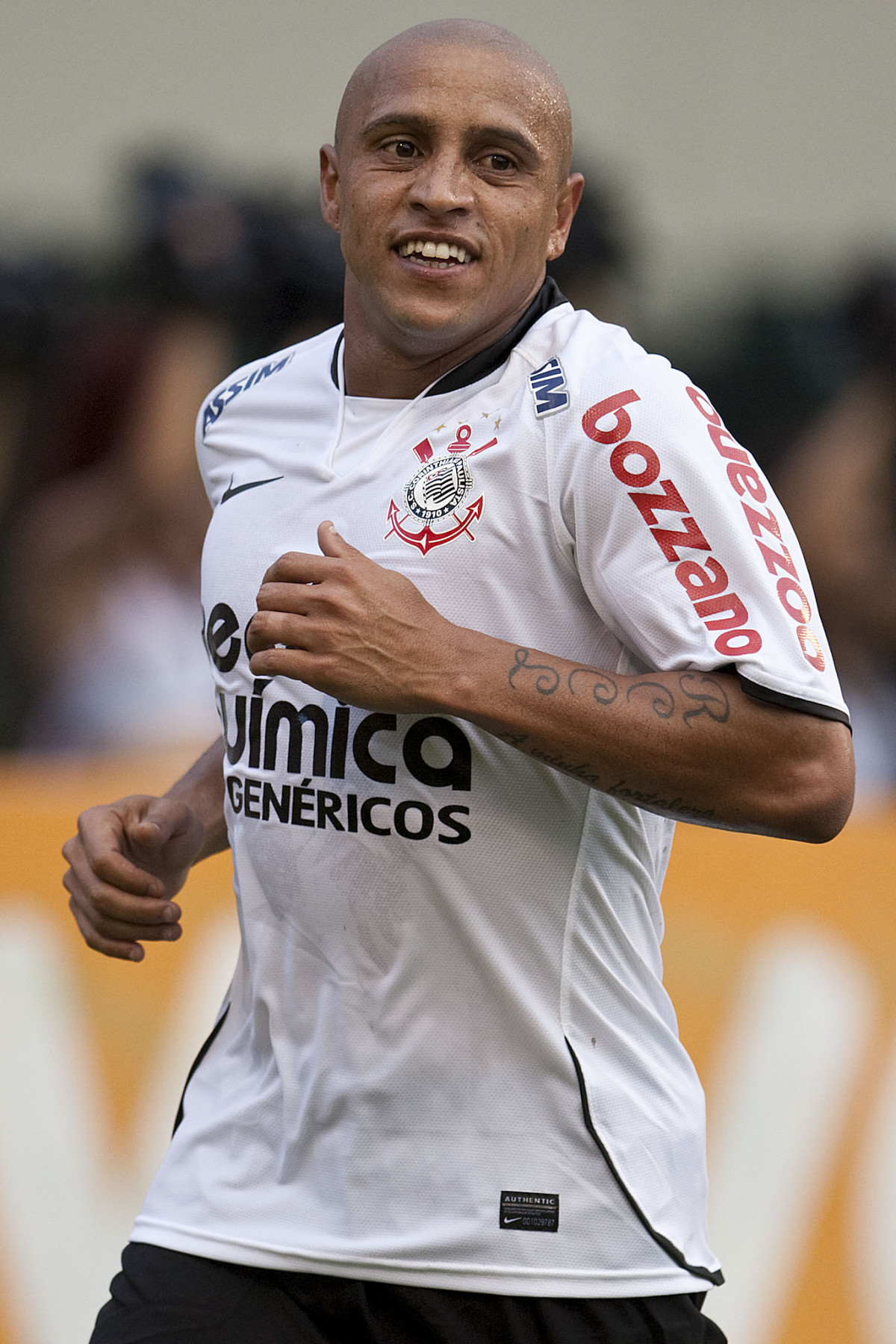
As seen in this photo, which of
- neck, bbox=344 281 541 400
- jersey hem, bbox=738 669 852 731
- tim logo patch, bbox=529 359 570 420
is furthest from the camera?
neck, bbox=344 281 541 400

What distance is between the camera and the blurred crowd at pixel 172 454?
212 inches

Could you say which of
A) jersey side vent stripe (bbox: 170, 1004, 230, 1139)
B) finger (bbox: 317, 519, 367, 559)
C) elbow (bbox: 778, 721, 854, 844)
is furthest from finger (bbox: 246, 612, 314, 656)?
jersey side vent stripe (bbox: 170, 1004, 230, 1139)

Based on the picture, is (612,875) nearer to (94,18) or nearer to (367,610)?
(367,610)

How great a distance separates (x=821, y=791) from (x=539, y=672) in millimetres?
395

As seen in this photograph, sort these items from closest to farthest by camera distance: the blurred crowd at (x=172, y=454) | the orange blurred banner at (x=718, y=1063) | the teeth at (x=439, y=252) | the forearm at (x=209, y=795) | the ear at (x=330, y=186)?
1. the teeth at (x=439, y=252)
2. the ear at (x=330, y=186)
3. the forearm at (x=209, y=795)
4. the orange blurred banner at (x=718, y=1063)
5. the blurred crowd at (x=172, y=454)

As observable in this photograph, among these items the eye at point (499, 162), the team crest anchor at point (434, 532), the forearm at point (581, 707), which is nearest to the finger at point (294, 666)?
the forearm at point (581, 707)

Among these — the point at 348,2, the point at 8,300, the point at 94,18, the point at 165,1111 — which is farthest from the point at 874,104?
the point at 165,1111

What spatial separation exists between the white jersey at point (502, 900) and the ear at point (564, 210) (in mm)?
207

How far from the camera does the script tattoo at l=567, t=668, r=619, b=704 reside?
7.47 ft

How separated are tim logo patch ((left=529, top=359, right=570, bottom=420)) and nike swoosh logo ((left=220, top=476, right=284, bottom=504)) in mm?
482

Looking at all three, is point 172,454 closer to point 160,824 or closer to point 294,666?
point 160,824

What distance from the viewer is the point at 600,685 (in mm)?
2287

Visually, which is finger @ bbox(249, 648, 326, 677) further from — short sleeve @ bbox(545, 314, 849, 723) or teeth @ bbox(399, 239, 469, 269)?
teeth @ bbox(399, 239, 469, 269)

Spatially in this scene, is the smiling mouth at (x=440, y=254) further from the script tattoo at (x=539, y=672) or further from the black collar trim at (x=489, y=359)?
the script tattoo at (x=539, y=672)
